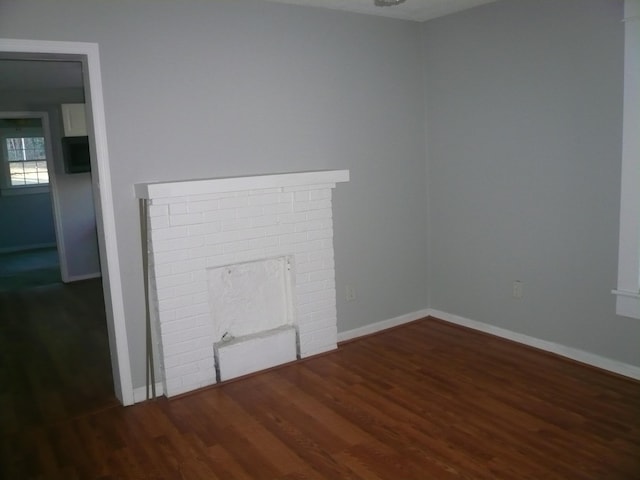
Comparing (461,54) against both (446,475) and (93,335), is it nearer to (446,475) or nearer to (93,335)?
(446,475)

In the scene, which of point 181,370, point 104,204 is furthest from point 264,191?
point 181,370

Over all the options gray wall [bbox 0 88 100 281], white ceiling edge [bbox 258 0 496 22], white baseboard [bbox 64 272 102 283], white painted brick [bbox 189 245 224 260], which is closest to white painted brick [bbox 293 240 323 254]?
white painted brick [bbox 189 245 224 260]

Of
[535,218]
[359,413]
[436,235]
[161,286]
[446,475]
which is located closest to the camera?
[446,475]

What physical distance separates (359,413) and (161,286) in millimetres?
1392

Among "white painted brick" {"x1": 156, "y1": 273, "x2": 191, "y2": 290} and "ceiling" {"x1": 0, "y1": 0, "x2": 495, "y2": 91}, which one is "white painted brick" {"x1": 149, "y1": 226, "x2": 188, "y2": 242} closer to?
"white painted brick" {"x1": 156, "y1": 273, "x2": 191, "y2": 290}

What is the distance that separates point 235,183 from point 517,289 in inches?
84.8

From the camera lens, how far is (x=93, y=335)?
4723mm

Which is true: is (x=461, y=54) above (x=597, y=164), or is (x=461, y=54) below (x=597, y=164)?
above

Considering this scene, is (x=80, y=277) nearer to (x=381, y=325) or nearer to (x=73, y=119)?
(x=73, y=119)

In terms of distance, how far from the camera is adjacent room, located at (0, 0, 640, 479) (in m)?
2.86

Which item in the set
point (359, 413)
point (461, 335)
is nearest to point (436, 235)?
point (461, 335)

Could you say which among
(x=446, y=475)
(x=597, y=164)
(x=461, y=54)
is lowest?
(x=446, y=475)

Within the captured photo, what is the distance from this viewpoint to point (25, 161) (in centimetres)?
953

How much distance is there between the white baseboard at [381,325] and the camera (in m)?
4.27
